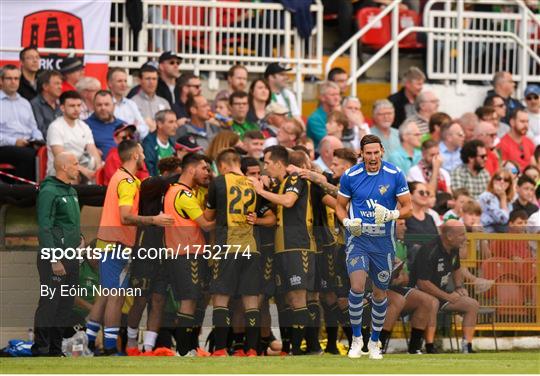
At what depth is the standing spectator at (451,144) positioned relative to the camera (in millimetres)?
21438

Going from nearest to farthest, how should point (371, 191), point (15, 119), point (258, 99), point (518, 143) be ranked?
point (371, 191) < point (15, 119) < point (258, 99) < point (518, 143)

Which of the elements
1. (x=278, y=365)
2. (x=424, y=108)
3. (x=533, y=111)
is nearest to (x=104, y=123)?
(x=424, y=108)

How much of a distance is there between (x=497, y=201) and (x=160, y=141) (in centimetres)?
418

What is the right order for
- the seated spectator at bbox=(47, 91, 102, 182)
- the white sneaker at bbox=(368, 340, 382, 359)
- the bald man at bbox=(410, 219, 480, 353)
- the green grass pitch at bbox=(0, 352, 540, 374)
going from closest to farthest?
the green grass pitch at bbox=(0, 352, 540, 374) < the white sneaker at bbox=(368, 340, 382, 359) < the bald man at bbox=(410, 219, 480, 353) < the seated spectator at bbox=(47, 91, 102, 182)

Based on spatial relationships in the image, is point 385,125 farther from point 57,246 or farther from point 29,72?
point 57,246

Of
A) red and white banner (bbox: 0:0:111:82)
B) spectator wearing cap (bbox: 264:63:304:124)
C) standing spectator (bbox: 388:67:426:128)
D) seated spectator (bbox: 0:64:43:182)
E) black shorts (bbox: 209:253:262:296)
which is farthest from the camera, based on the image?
standing spectator (bbox: 388:67:426:128)

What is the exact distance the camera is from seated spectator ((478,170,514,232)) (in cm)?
1975

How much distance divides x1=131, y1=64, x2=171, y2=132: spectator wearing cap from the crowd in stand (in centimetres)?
Answer: 2

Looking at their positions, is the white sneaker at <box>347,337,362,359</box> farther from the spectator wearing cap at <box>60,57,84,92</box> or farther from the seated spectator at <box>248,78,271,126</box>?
the spectator wearing cap at <box>60,57,84,92</box>

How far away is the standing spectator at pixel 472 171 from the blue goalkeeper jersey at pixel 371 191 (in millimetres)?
5019

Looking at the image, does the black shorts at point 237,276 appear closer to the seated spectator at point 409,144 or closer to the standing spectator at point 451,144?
the seated spectator at point 409,144

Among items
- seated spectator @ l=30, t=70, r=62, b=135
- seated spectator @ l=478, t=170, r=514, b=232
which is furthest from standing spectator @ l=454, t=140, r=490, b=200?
seated spectator @ l=30, t=70, r=62, b=135

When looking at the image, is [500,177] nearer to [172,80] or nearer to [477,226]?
[477,226]

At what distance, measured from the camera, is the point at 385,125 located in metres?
21.5
